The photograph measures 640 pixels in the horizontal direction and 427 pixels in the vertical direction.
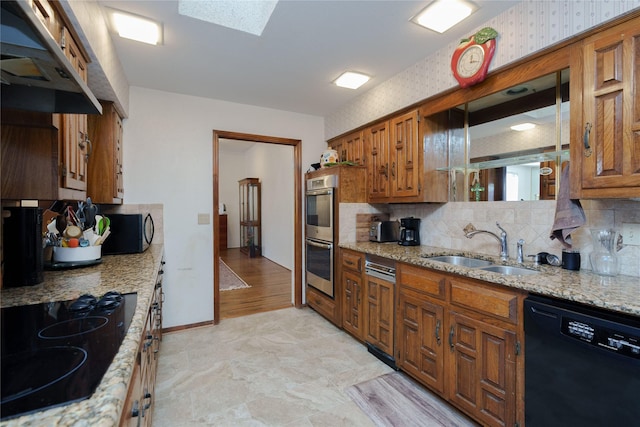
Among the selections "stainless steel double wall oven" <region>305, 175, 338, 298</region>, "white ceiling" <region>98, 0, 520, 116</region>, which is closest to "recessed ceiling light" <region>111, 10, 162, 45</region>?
"white ceiling" <region>98, 0, 520, 116</region>

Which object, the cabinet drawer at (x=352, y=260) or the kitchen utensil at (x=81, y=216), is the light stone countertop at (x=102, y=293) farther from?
the cabinet drawer at (x=352, y=260)

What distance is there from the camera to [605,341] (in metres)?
1.19

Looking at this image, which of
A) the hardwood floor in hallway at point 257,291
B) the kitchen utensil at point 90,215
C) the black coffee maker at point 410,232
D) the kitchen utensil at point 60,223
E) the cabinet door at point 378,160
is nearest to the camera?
the kitchen utensil at point 90,215

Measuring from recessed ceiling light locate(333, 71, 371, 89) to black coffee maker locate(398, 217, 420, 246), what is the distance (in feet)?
4.66

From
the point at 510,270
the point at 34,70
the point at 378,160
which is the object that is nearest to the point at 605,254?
the point at 510,270

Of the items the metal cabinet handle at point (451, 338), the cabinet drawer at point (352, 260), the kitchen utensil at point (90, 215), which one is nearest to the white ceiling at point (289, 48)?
the kitchen utensil at point (90, 215)

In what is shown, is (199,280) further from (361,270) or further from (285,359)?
(361,270)

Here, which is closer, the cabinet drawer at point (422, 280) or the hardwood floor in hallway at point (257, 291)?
the cabinet drawer at point (422, 280)

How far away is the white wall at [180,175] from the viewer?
3033 mm

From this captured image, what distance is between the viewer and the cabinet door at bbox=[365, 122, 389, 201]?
3.00m

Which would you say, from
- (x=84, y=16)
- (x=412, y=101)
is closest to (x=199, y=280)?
(x=84, y=16)

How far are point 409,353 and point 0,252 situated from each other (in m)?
2.44

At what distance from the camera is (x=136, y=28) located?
6.69 ft

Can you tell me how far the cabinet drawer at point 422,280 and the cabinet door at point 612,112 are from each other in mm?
932
